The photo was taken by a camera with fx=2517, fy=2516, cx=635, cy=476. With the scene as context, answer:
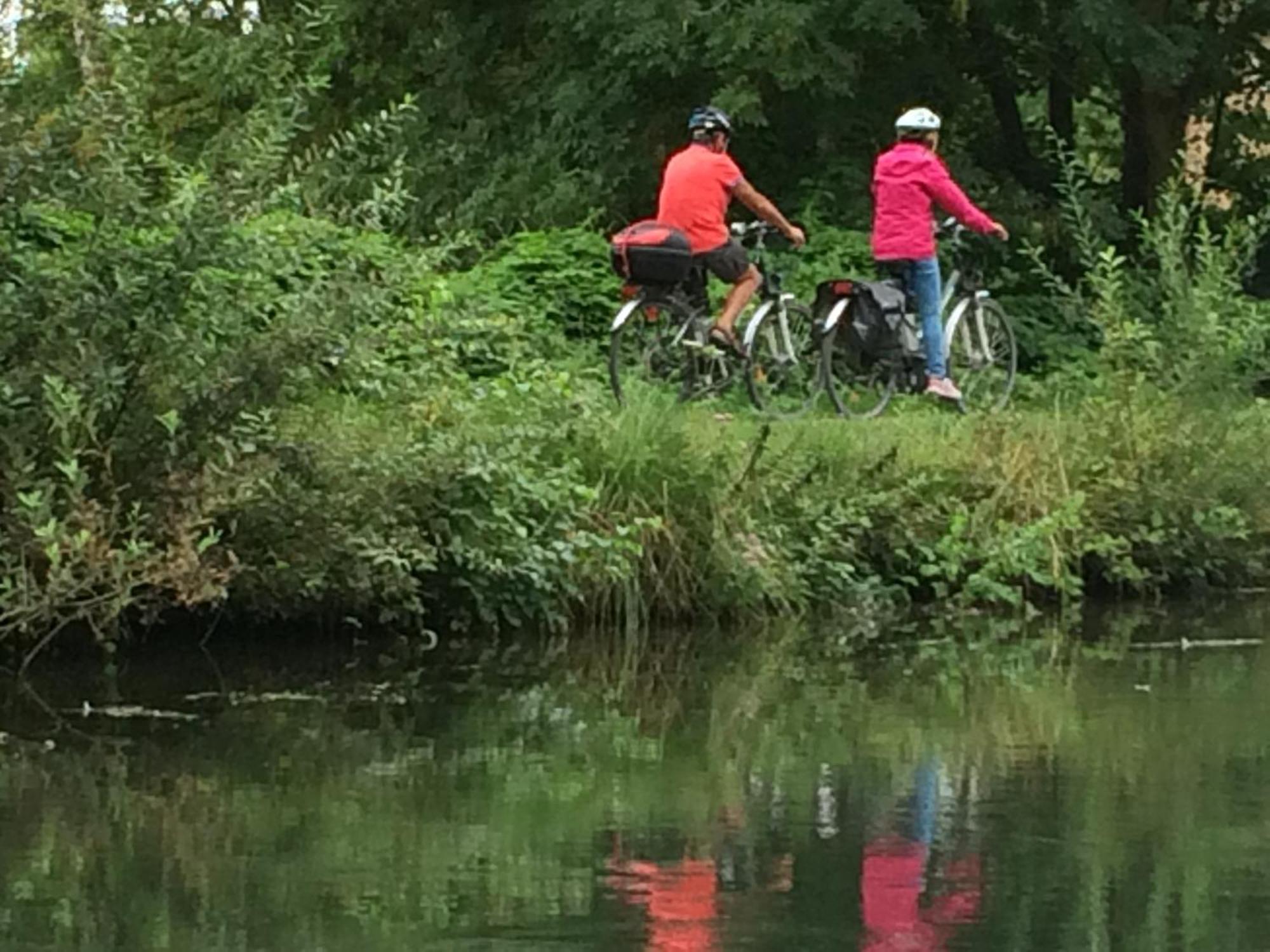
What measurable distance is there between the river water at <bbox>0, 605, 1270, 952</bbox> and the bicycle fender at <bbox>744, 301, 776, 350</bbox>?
3.99 metres

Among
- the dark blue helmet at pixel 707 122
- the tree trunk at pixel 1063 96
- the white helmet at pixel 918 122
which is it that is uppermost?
the tree trunk at pixel 1063 96

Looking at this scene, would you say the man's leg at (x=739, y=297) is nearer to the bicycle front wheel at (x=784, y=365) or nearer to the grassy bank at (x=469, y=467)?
A: the bicycle front wheel at (x=784, y=365)

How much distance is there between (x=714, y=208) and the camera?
14.6m

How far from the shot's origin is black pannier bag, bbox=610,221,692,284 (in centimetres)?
1431

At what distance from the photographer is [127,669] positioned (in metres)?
10.5

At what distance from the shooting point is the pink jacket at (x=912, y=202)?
1502cm

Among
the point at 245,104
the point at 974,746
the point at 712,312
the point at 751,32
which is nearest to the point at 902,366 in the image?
the point at 712,312

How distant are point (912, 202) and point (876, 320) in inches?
29.1

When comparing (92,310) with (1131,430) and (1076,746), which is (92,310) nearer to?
(1076,746)

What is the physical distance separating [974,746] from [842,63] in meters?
12.0

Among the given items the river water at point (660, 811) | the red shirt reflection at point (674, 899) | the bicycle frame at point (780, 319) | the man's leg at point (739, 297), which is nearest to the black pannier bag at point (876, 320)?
the bicycle frame at point (780, 319)

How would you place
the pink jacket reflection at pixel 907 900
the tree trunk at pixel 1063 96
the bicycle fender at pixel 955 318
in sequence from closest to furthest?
the pink jacket reflection at pixel 907 900 < the bicycle fender at pixel 955 318 < the tree trunk at pixel 1063 96

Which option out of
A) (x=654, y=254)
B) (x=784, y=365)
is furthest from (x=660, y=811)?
(x=784, y=365)

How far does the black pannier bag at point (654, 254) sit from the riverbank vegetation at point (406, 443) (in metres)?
0.69
